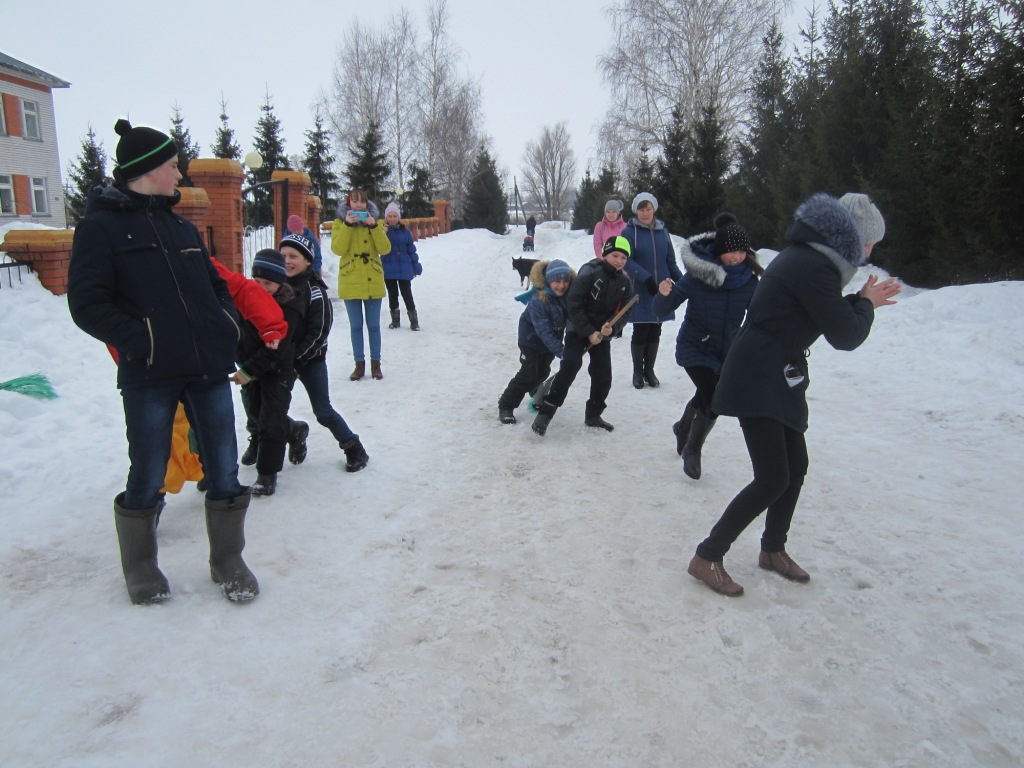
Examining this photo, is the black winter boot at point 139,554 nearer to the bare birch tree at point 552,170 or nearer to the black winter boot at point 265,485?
the black winter boot at point 265,485

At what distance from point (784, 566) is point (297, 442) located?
3.22 m

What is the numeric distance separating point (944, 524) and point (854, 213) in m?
2.14

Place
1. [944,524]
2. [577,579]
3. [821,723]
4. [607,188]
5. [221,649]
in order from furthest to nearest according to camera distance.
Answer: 1. [607,188]
2. [944,524]
3. [577,579]
4. [221,649]
5. [821,723]

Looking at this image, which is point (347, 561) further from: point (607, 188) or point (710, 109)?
point (607, 188)

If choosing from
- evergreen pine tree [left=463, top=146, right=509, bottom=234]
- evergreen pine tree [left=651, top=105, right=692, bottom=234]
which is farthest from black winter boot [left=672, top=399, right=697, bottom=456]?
evergreen pine tree [left=463, top=146, right=509, bottom=234]

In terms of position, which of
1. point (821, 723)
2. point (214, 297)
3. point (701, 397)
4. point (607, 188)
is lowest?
point (821, 723)

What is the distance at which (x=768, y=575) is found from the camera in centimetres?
366

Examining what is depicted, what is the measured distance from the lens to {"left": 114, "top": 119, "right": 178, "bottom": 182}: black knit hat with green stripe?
290 cm

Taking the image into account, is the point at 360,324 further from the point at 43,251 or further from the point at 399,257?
the point at 43,251

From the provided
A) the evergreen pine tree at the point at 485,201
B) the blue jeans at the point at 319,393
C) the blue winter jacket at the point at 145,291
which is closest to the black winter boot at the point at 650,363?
the blue jeans at the point at 319,393

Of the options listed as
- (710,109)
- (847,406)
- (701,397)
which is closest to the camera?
(701,397)

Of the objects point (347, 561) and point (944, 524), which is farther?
point (944, 524)

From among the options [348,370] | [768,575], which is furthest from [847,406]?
[348,370]

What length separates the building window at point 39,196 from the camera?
2881cm
